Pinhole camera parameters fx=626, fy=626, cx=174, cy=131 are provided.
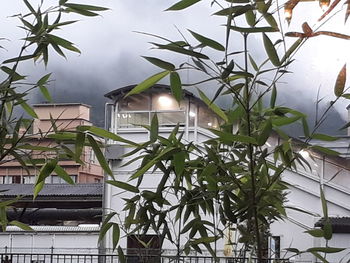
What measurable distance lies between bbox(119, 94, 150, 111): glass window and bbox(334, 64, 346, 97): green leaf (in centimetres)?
557

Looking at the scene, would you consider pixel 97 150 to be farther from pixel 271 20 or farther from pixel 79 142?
pixel 271 20

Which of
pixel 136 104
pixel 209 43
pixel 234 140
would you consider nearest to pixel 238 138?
pixel 234 140

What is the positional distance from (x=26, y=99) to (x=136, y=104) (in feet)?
19.1

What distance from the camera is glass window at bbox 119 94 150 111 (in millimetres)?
6375

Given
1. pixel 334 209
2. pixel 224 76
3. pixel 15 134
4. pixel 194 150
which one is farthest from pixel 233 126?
pixel 334 209

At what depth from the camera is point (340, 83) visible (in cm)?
69

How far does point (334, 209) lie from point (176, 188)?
5.61 meters

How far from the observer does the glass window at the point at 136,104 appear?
20.9ft

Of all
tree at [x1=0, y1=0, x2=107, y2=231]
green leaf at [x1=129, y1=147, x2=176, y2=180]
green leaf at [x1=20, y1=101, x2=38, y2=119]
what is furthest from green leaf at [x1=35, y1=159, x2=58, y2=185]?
green leaf at [x1=20, y1=101, x2=38, y2=119]

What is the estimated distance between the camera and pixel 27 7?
34.9 inches

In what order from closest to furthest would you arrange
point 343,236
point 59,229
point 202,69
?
1. point 202,69
2. point 343,236
3. point 59,229

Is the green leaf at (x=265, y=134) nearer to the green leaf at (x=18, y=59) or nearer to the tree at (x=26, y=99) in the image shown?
the tree at (x=26, y=99)

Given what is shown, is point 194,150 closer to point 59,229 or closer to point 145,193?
point 145,193

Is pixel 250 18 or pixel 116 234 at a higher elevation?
pixel 250 18
